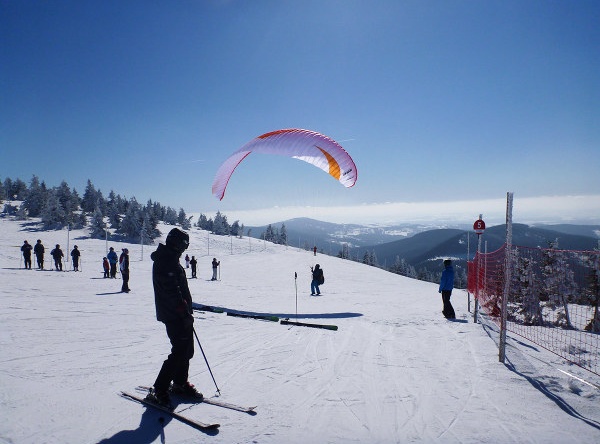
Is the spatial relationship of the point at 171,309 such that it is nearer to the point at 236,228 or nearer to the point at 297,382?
the point at 297,382

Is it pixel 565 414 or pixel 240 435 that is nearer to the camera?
pixel 240 435

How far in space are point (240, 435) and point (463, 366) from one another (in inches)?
162

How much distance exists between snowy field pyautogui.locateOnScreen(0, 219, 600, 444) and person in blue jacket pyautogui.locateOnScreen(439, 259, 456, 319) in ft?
1.68

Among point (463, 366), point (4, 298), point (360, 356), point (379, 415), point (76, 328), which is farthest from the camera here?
point (4, 298)

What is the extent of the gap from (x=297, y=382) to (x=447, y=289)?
23.2 ft

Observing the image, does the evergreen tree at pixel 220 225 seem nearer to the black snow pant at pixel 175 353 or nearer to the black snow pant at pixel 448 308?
the black snow pant at pixel 448 308

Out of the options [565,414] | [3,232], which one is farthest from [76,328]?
[3,232]

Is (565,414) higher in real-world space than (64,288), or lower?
higher

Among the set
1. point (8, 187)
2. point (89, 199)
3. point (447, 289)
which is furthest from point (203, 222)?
point (447, 289)

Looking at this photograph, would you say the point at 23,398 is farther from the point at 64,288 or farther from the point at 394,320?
the point at 64,288

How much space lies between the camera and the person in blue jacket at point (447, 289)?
9.88 metres

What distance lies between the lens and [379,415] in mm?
3859

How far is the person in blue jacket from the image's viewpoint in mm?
9883

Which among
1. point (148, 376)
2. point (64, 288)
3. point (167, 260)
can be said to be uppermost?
point (167, 260)
